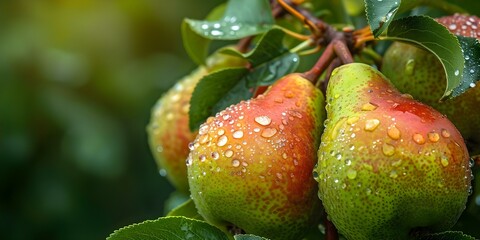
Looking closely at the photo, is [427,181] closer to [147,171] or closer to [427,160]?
[427,160]

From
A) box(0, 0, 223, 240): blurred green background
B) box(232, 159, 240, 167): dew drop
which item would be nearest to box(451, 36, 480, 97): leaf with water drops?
box(232, 159, 240, 167): dew drop

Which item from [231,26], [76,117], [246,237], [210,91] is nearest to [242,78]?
[210,91]

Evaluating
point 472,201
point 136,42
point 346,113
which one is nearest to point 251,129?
point 346,113

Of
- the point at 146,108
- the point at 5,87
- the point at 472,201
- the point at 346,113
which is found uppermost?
the point at 346,113

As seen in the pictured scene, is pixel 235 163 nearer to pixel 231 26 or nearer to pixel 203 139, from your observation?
pixel 203 139

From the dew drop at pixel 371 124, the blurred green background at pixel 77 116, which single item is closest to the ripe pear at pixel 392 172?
the dew drop at pixel 371 124

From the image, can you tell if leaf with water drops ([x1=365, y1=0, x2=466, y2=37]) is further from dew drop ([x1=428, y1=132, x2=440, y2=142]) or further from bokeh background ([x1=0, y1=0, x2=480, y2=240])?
bokeh background ([x1=0, y1=0, x2=480, y2=240])
